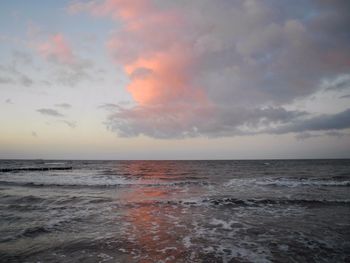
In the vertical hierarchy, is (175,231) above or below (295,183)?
above

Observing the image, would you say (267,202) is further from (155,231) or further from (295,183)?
(295,183)

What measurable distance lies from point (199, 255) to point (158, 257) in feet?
4.86

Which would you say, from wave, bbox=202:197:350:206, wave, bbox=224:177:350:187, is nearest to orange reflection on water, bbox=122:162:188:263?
wave, bbox=202:197:350:206

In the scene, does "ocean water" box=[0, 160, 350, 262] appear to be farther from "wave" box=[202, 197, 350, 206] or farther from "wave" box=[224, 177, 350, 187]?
"wave" box=[224, 177, 350, 187]

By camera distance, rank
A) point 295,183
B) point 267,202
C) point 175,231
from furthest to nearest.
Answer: point 295,183 → point 267,202 → point 175,231

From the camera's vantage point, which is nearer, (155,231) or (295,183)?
(155,231)

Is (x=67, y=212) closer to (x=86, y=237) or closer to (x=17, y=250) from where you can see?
(x=86, y=237)

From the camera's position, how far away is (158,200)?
20125 mm

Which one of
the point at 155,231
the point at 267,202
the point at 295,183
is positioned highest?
the point at 155,231

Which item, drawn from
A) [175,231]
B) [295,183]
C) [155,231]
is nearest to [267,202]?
[175,231]

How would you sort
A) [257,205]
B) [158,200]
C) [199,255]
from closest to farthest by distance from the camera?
[199,255] < [257,205] < [158,200]

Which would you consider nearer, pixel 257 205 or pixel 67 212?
pixel 67 212

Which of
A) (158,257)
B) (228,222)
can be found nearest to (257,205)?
(228,222)

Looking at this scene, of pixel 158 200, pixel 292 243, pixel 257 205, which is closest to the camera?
pixel 292 243
